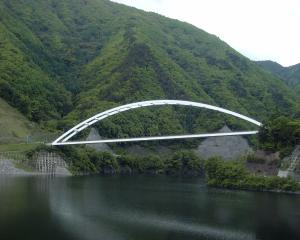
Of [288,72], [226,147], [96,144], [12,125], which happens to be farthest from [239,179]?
[288,72]

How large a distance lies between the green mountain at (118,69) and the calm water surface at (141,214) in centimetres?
3472

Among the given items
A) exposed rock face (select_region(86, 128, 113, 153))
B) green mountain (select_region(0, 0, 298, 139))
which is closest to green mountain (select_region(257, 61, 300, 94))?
green mountain (select_region(0, 0, 298, 139))

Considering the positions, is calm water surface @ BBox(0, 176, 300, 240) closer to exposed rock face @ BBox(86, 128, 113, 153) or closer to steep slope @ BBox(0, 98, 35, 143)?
steep slope @ BBox(0, 98, 35, 143)

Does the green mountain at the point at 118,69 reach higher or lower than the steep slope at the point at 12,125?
higher

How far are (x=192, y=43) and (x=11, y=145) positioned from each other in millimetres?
74475

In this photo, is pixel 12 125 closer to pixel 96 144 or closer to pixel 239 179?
pixel 96 144

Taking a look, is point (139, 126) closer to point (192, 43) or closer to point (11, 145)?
point (11, 145)

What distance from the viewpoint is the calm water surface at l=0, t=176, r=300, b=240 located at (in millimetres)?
24359

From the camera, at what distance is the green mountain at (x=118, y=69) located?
82062mm

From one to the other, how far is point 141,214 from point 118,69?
2732 inches

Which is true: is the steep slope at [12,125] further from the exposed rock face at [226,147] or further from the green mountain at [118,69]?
the exposed rock face at [226,147]

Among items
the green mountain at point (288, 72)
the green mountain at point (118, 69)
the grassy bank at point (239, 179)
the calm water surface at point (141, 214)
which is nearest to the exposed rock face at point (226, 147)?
the green mountain at point (118, 69)

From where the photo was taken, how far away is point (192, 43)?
412 feet

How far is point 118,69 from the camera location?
97.4 metres
